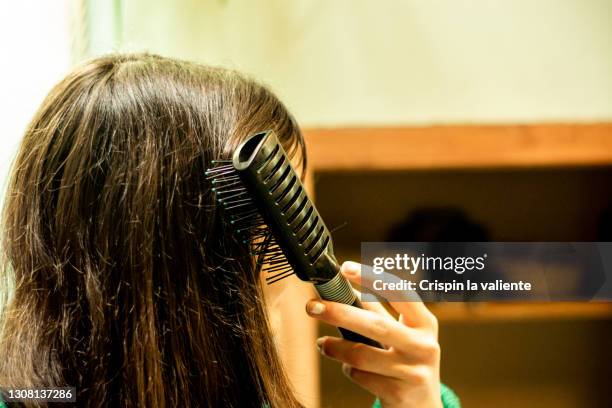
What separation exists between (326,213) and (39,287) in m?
0.35

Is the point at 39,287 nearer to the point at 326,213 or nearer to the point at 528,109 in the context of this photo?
the point at 326,213

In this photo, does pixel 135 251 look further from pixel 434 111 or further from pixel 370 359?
pixel 434 111

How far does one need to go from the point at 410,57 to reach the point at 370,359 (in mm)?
400

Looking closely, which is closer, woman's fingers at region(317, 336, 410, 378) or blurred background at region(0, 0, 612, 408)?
woman's fingers at region(317, 336, 410, 378)

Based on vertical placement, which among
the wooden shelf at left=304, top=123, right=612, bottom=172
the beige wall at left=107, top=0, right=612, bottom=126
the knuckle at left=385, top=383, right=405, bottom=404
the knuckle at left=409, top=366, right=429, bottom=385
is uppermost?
the beige wall at left=107, top=0, right=612, bottom=126

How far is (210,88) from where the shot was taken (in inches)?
17.2

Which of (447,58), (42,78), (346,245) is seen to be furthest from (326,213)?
(42,78)

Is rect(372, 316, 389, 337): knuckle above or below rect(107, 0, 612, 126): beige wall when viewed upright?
below

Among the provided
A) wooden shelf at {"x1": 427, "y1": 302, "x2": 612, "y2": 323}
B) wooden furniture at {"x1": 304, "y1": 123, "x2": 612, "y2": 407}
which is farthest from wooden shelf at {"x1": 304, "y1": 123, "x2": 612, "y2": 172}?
wooden shelf at {"x1": 427, "y1": 302, "x2": 612, "y2": 323}

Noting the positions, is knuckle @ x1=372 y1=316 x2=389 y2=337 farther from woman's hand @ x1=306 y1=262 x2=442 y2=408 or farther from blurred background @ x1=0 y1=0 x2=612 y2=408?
blurred background @ x1=0 y1=0 x2=612 y2=408

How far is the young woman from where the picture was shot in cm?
41

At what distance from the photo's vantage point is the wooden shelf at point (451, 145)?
0.67 meters

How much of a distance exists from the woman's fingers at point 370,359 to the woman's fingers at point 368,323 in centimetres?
2

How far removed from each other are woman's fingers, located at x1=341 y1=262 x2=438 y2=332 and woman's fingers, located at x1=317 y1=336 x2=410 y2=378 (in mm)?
38
